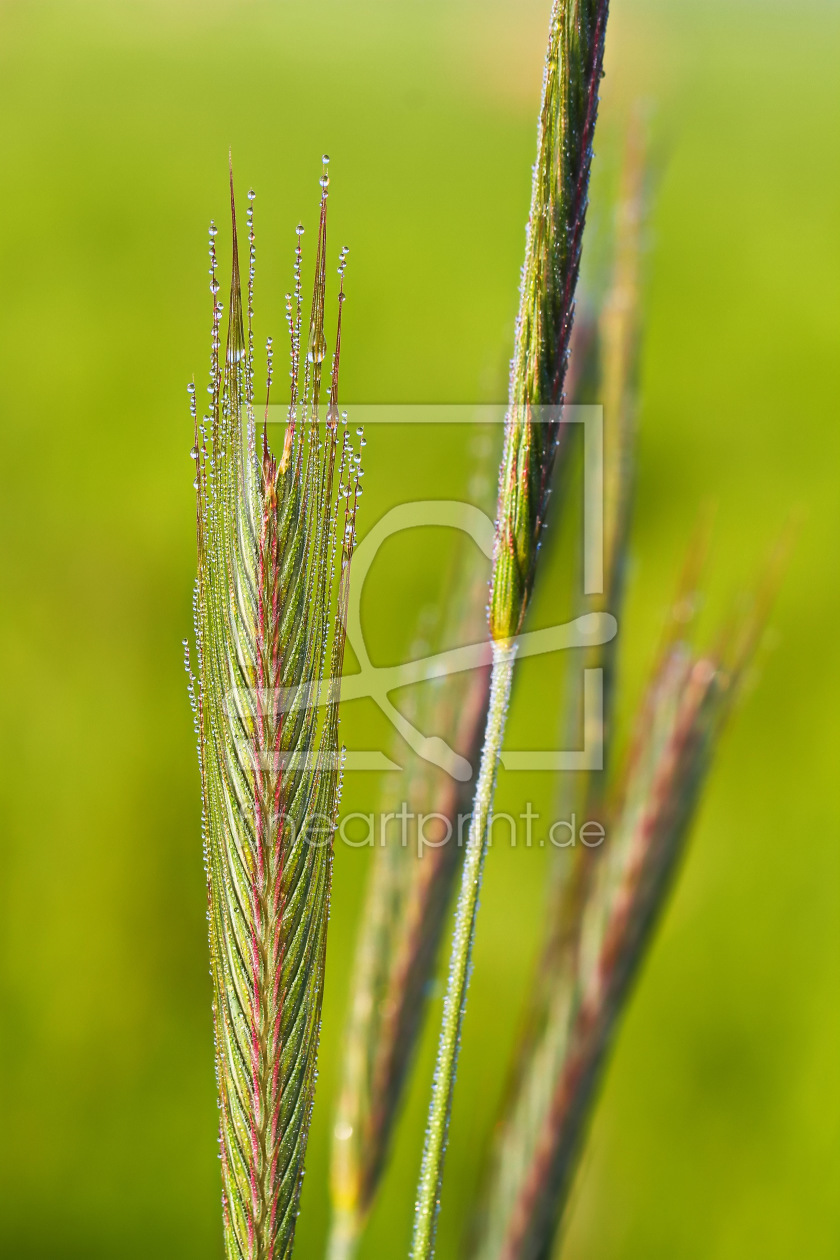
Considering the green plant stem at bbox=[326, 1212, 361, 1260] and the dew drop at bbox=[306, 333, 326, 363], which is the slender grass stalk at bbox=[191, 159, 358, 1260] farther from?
the green plant stem at bbox=[326, 1212, 361, 1260]

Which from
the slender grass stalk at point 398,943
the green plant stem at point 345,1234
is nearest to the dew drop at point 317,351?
the slender grass stalk at point 398,943

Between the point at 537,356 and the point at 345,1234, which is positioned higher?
the point at 537,356

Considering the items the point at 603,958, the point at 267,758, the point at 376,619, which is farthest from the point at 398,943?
the point at 376,619

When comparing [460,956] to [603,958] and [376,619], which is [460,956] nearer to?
[603,958]

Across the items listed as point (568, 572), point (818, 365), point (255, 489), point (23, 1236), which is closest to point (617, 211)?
point (255, 489)

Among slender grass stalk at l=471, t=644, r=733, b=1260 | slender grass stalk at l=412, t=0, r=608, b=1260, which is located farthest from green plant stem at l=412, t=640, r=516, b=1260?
slender grass stalk at l=471, t=644, r=733, b=1260

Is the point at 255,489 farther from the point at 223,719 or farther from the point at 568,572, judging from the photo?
the point at 568,572

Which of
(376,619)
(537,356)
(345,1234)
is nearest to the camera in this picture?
(537,356)
